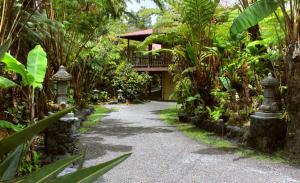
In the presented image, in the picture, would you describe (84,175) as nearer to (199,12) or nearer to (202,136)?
(202,136)

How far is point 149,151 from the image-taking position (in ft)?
25.4

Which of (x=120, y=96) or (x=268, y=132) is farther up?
(x=120, y=96)

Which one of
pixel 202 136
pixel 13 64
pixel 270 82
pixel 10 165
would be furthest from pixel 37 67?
pixel 202 136

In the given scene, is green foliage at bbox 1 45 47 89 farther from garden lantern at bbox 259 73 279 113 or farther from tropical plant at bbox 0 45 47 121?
garden lantern at bbox 259 73 279 113

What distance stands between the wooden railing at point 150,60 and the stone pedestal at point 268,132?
1679 centimetres

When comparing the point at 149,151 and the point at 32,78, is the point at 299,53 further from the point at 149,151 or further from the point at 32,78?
the point at 32,78

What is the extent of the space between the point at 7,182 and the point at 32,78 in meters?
4.52

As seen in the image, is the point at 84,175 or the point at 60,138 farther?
the point at 60,138

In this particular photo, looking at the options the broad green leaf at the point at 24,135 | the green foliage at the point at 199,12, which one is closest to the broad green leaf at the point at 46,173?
the broad green leaf at the point at 24,135

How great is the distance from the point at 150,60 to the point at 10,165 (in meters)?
25.0

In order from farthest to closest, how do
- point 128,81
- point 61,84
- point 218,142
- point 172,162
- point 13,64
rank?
point 128,81
point 218,142
point 61,84
point 172,162
point 13,64

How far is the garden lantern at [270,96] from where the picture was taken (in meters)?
7.61

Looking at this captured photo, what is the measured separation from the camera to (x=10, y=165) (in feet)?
4.87

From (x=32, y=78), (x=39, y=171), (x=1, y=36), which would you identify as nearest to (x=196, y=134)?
(x=32, y=78)
